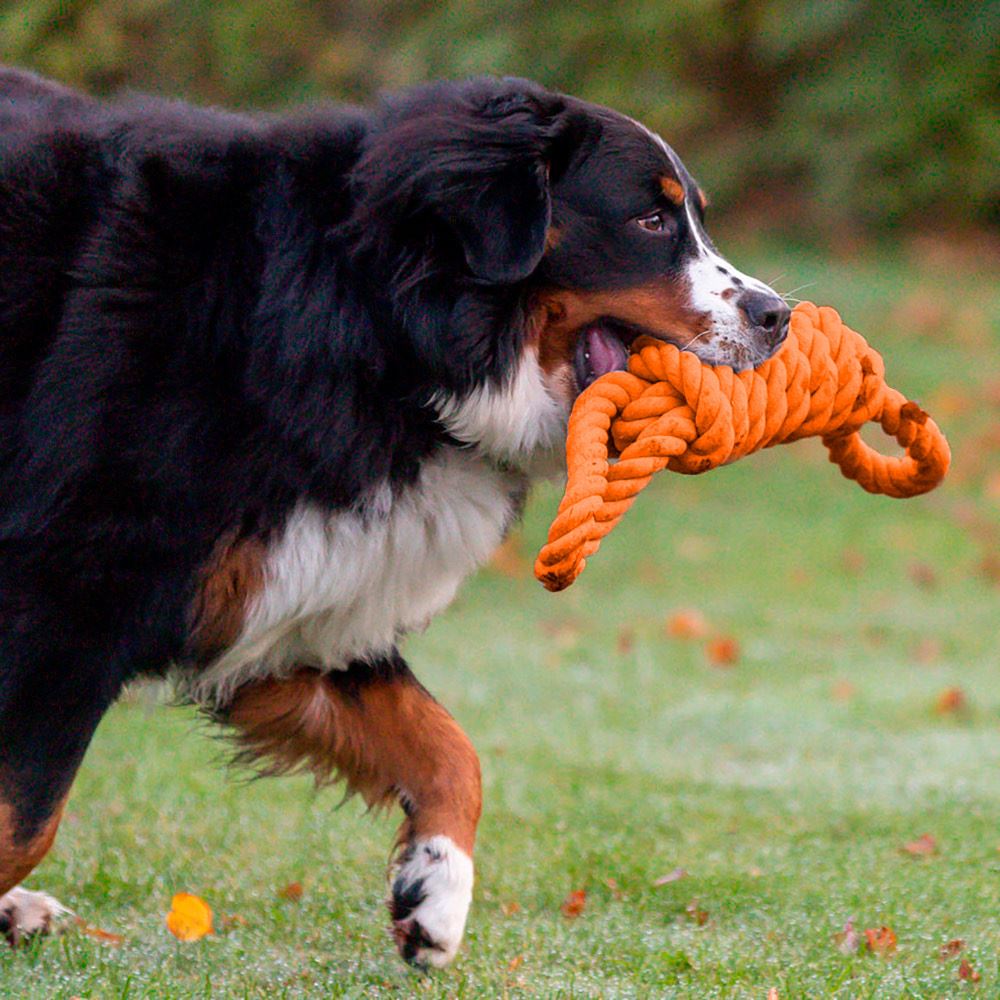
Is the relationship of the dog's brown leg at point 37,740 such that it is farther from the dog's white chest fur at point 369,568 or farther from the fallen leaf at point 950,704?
the fallen leaf at point 950,704

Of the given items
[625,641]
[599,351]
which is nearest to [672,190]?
[599,351]

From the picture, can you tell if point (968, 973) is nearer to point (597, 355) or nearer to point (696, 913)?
point (696, 913)

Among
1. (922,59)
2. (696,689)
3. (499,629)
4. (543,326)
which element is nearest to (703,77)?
(922,59)

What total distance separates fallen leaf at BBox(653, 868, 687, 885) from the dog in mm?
785

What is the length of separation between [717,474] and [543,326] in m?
9.90

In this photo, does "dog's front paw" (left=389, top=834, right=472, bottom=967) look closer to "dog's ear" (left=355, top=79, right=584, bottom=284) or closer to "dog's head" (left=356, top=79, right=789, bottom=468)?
"dog's head" (left=356, top=79, right=789, bottom=468)

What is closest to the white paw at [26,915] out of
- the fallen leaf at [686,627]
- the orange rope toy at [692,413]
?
the orange rope toy at [692,413]

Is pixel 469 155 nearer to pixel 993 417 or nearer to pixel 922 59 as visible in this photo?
pixel 993 417

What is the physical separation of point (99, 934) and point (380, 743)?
82 cm

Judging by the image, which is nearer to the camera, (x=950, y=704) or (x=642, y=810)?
(x=642, y=810)

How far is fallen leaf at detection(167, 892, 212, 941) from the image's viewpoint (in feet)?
12.7

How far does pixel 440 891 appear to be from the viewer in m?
3.70

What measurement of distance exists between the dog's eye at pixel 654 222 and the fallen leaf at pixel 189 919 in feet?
6.46

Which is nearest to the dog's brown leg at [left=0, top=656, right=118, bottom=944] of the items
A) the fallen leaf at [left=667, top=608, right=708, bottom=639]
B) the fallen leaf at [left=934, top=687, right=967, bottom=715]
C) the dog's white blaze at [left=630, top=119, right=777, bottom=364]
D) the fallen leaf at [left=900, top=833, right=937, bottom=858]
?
the dog's white blaze at [left=630, top=119, right=777, bottom=364]
